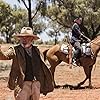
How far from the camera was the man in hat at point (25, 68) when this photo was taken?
18.8ft

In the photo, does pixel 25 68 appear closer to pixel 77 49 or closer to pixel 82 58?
pixel 77 49

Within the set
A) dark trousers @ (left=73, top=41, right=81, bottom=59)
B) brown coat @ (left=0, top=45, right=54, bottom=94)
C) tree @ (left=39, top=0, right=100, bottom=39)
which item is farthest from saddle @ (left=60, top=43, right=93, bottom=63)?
tree @ (left=39, top=0, right=100, bottom=39)

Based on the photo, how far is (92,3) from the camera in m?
38.5

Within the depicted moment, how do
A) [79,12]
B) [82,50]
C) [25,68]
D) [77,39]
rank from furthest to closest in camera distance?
[79,12]
[82,50]
[77,39]
[25,68]

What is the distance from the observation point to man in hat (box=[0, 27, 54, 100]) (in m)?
5.73

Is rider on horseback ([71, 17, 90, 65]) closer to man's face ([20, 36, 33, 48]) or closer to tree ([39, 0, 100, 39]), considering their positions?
man's face ([20, 36, 33, 48])

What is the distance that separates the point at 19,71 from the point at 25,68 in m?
0.12

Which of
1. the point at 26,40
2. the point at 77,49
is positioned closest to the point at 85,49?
the point at 77,49

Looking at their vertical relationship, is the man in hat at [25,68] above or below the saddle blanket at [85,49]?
above

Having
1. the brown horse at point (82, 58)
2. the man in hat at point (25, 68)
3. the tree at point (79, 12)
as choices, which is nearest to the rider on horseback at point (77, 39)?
the brown horse at point (82, 58)

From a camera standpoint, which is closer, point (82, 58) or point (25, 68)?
point (25, 68)

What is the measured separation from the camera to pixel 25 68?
5.73 metres

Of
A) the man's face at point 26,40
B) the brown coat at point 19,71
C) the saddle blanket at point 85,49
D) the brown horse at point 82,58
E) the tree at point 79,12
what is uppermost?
the man's face at point 26,40

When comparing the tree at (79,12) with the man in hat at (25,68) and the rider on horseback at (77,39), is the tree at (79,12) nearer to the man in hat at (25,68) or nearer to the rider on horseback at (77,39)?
the rider on horseback at (77,39)
